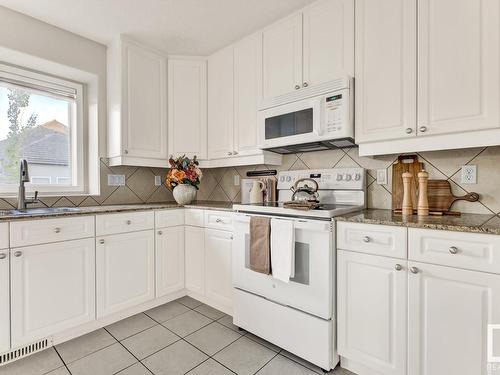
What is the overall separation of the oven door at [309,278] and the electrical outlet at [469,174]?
90 cm

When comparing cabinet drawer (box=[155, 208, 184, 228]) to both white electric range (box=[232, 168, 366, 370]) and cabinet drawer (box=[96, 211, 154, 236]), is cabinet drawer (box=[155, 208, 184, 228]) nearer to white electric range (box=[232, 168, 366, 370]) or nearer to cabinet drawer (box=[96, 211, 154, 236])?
cabinet drawer (box=[96, 211, 154, 236])

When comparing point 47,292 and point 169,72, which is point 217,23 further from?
point 47,292

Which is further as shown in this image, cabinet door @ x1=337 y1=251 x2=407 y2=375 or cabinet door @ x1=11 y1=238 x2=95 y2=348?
cabinet door @ x1=11 y1=238 x2=95 y2=348

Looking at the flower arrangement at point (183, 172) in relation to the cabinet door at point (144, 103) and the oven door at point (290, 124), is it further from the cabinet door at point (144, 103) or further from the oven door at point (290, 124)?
the oven door at point (290, 124)

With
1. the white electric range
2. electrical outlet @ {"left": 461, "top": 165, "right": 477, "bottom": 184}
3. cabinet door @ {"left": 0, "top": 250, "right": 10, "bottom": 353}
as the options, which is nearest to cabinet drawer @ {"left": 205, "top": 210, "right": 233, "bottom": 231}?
the white electric range

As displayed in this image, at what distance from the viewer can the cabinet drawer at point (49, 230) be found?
5.12ft

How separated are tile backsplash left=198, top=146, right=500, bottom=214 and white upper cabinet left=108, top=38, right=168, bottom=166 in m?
0.95

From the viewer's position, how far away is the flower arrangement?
247 cm

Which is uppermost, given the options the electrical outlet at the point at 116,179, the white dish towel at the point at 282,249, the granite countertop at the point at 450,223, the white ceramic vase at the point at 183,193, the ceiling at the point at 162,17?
the ceiling at the point at 162,17

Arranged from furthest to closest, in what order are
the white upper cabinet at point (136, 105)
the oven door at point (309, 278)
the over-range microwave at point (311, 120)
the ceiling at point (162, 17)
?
the white upper cabinet at point (136, 105), the ceiling at point (162, 17), the over-range microwave at point (311, 120), the oven door at point (309, 278)

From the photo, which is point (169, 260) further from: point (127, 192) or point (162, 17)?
point (162, 17)

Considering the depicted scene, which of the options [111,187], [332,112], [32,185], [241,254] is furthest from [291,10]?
[32,185]

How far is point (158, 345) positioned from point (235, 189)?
1570 mm

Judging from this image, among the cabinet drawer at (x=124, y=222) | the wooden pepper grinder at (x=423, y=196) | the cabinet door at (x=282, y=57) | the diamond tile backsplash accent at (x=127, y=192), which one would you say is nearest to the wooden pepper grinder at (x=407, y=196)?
the wooden pepper grinder at (x=423, y=196)
